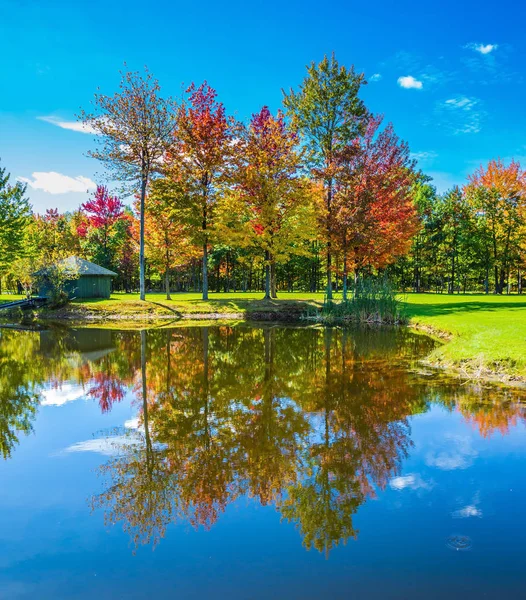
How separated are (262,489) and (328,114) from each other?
94.2ft

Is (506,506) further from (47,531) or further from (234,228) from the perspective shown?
(234,228)

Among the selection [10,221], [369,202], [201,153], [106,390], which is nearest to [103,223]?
[10,221]

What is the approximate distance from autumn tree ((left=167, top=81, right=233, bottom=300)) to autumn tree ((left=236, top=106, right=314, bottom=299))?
2232mm

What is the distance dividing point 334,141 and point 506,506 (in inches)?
1164

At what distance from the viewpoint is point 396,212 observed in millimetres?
31516

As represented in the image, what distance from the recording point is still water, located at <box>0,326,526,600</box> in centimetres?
380

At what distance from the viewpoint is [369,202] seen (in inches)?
1044

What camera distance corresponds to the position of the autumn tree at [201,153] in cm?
3120

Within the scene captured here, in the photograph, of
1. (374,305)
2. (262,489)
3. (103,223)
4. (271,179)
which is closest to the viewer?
(262,489)

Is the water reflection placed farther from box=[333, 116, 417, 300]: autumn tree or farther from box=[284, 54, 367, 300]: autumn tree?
box=[284, 54, 367, 300]: autumn tree

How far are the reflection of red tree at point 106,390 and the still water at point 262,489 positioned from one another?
0.08 m

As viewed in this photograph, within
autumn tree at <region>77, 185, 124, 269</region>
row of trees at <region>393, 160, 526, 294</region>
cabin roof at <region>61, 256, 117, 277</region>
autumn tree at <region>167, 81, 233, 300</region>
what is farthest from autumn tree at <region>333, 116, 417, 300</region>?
autumn tree at <region>77, 185, 124, 269</region>

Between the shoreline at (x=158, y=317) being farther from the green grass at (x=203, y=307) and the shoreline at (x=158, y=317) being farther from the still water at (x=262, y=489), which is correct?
the still water at (x=262, y=489)

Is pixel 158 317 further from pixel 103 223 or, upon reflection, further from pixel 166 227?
pixel 103 223
